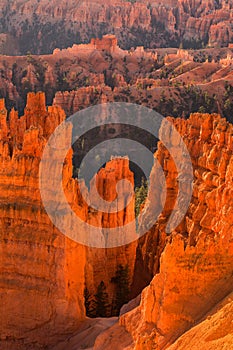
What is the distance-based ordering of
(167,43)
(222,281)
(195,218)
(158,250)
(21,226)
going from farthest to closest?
(167,43) < (158,250) < (21,226) < (195,218) < (222,281)

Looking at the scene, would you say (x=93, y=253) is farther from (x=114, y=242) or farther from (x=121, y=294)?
(x=121, y=294)

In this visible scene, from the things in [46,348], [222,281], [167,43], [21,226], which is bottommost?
[167,43]

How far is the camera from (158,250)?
17.5 m

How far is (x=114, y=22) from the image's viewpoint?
118688mm

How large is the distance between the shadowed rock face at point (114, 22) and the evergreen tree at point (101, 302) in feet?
322

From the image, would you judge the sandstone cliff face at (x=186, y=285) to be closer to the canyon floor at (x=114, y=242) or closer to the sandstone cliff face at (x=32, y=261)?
the canyon floor at (x=114, y=242)

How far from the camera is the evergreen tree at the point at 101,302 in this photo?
1809 cm

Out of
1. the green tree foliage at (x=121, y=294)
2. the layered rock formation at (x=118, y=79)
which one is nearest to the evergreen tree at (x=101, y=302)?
the green tree foliage at (x=121, y=294)

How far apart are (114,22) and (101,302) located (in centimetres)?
10546

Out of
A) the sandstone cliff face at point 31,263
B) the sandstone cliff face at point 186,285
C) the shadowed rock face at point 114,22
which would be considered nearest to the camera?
the sandstone cliff face at point 186,285

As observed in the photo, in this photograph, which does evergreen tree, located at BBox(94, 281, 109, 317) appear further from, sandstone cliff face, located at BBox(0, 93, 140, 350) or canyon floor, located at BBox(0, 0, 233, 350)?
sandstone cliff face, located at BBox(0, 93, 140, 350)

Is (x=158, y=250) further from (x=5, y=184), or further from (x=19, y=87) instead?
(x=19, y=87)

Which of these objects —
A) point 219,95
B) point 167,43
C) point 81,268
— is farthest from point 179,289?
point 167,43

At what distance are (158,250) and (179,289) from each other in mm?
6031
